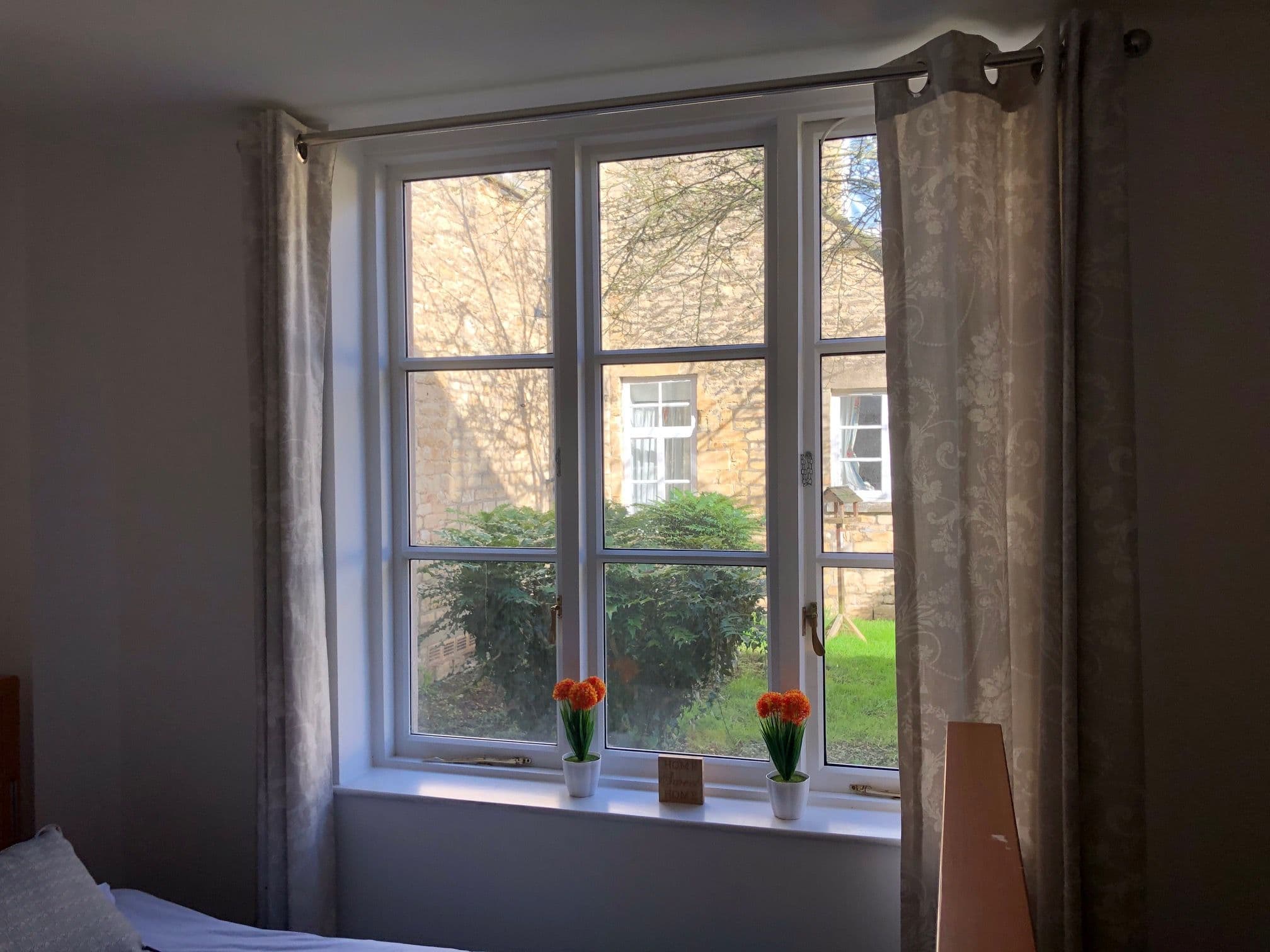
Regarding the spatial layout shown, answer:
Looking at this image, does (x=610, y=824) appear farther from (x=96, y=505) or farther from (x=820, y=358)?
(x=96, y=505)

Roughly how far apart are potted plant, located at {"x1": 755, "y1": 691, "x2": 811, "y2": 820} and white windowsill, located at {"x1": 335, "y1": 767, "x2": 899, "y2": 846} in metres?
0.05

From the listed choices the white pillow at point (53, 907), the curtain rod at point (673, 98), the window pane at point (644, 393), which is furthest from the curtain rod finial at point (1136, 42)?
the white pillow at point (53, 907)

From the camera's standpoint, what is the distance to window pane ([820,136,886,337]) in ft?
7.74

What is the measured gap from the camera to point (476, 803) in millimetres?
2395

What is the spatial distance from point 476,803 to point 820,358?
1.53 meters

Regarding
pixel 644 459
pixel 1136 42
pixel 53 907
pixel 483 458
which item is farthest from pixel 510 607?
pixel 1136 42

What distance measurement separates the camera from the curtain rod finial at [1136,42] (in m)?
1.91

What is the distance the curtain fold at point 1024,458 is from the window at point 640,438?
37 cm

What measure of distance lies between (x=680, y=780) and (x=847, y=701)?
0.50m

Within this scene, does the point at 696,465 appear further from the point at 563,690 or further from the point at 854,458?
the point at 563,690

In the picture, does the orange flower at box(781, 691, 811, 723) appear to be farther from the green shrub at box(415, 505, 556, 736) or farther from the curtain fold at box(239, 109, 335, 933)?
the curtain fold at box(239, 109, 335, 933)

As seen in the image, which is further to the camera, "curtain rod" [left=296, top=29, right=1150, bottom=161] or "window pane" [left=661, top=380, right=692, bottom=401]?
"window pane" [left=661, top=380, right=692, bottom=401]

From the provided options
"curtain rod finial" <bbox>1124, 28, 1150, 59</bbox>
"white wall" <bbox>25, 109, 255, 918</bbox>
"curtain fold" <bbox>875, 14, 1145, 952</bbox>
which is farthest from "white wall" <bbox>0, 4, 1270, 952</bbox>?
"curtain rod finial" <bbox>1124, 28, 1150, 59</bbox>

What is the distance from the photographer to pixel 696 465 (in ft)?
8.18
